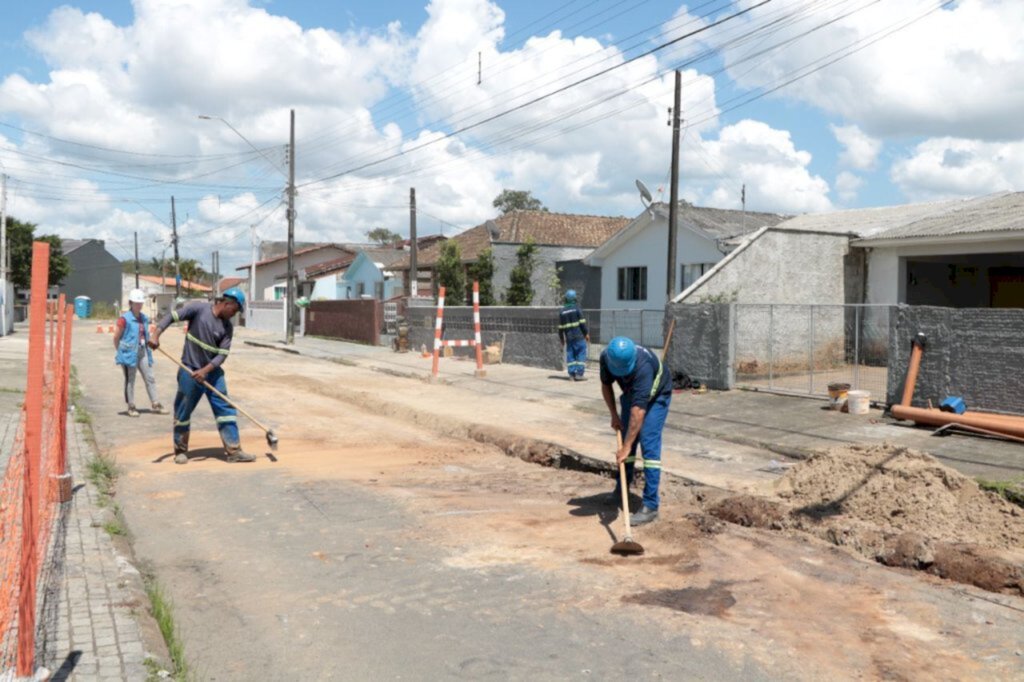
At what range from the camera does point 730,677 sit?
13.6ft

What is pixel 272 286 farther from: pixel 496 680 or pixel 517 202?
pixel 496 680

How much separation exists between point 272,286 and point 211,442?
2245 inches

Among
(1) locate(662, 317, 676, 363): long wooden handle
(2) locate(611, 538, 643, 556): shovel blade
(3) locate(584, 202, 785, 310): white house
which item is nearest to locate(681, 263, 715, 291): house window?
(3) locate(584, 202, 785, 310): white house

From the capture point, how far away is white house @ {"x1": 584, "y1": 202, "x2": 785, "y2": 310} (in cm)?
2486

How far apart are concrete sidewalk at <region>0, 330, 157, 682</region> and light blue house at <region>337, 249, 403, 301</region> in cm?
3883

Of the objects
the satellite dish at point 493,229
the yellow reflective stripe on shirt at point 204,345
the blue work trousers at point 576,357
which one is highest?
the satellite dish at point 493,229

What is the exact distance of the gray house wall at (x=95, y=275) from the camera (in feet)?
246

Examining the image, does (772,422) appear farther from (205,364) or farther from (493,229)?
(493,229)

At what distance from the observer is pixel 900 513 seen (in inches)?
272

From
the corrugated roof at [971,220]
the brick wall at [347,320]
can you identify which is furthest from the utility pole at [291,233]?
the corrugated roof at [971,220]

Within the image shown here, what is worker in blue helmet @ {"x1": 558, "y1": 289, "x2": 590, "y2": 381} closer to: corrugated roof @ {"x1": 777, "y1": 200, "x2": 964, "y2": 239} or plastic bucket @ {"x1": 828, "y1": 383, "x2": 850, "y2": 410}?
plastic bucket @ {"x1": 828, "y1": 383, "x2": 850, "y2": 410}

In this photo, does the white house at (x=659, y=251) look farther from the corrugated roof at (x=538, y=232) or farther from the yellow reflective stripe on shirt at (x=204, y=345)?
the yellow reflective stripe on shirt at (x=204, y=345)

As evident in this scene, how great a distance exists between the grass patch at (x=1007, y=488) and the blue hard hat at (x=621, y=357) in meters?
3.62

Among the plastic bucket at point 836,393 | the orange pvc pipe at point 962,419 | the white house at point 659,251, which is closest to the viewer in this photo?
the orange pvc pipe at point 962,419
